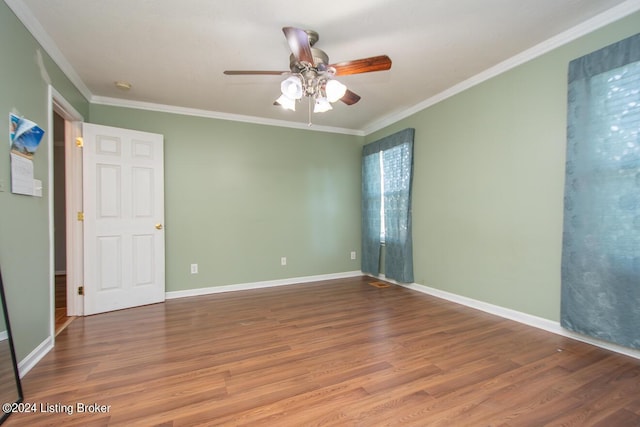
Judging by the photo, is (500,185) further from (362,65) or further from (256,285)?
(256,285)

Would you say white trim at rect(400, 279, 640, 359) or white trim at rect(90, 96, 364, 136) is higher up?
white trim at rect(90, 96, 364, 136)

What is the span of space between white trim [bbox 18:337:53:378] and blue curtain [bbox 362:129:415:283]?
367 cm

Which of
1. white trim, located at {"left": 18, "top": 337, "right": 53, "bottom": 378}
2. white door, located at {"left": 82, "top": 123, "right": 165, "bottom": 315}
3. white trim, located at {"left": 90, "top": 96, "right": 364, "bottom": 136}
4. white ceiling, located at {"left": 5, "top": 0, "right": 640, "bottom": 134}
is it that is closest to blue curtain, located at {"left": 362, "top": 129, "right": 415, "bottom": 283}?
white trim, located at {"left": 90, "top": 96, "right": 364, "bottom": 136}

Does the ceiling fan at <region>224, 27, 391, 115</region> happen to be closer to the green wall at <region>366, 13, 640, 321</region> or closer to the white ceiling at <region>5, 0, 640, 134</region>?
the white ceiling at <region>5, 0, 640, 134</region>

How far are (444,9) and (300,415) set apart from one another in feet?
8.89

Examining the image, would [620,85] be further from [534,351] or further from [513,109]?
[534,351]

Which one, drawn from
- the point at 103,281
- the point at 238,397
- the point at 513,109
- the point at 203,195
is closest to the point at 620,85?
the point at 513,109

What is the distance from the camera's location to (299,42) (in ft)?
5.65

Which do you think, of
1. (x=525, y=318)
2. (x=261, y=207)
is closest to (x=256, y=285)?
(x=261, y=207)

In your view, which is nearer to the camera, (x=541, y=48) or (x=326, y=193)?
(x=541, y=48)

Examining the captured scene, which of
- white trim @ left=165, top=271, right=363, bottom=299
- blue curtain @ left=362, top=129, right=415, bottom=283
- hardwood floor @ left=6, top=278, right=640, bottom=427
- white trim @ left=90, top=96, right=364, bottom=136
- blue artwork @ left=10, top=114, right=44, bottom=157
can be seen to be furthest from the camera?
blue curtain @ left=362, top=129, right=415, bottom=283

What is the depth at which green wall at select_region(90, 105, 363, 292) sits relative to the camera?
364cm

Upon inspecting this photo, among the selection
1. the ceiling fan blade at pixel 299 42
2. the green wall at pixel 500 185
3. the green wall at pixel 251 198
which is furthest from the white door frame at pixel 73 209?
the green wall at pixel 500 185

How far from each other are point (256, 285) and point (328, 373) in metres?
2.41
